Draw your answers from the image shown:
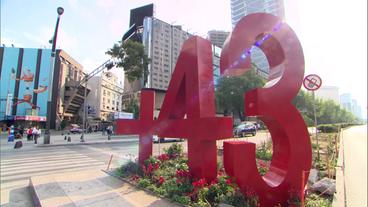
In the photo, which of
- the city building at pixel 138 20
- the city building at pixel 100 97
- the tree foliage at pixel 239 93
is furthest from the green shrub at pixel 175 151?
the city building at pixel 138 20

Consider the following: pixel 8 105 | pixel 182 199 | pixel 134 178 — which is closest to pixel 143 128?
pixel 134 178

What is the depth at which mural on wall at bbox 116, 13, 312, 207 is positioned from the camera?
4.13 m

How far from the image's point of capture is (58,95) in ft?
163

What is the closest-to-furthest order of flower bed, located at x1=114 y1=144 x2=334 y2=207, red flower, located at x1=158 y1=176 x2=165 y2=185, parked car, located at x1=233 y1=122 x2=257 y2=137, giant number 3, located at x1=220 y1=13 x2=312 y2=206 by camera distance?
giant number 3, located at x1=220 y1=13 x2=312 y2=206 → flower bed, located at x1=114 y1=144 x2=334 y2=207 → red flower, located at x1=158 y1=176 x2=165 y2=185 → parked car, located at x1=233 y1=122 x2=257 y2=137

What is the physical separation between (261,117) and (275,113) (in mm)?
271

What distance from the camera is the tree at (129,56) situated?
29.8 m

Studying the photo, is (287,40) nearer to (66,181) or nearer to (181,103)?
(181,103)

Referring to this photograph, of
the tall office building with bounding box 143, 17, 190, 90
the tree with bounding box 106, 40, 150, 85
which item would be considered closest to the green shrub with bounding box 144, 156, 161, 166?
the tree with bounding box 106, 40, 150, 85

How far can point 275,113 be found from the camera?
14.1 ft

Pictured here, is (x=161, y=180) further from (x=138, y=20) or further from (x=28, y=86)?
(x=138, y=20)

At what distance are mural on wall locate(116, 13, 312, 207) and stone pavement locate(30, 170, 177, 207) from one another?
1.50 m

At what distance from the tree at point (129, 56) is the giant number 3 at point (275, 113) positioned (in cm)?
2715

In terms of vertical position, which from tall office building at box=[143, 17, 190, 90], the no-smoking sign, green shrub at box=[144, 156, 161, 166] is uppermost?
tall office building at box=[143, 17, 190, 90]

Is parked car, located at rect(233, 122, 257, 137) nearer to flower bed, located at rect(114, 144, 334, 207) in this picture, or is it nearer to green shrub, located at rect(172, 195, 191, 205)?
flower bed, located at rect(114, 144, 334, 207)
